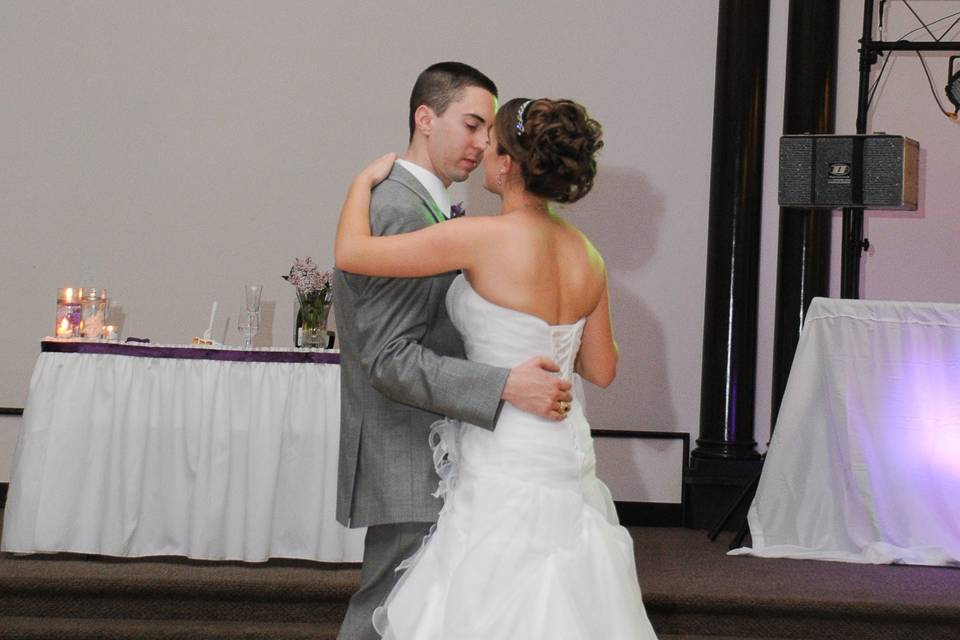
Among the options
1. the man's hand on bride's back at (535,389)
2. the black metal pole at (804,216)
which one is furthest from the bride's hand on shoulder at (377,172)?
the black metal pole at (804,216)

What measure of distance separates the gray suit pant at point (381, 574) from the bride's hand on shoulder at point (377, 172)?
0.70 m

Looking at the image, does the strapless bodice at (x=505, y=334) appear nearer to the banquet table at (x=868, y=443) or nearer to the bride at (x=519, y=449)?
the bride at (x=519, y=449)

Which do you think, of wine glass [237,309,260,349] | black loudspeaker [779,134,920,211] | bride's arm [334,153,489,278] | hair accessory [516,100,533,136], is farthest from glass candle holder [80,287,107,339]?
black loudspeaker [779,134,920,211]

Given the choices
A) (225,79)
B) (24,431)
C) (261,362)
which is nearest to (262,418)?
(261,362)

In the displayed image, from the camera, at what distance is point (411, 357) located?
226cm

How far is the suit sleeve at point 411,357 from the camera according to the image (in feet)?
7.29

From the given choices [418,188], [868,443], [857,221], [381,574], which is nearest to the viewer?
[381,574]

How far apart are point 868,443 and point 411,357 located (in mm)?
3132

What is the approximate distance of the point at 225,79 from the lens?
238 inches

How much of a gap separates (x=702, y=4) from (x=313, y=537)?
3.49 meters

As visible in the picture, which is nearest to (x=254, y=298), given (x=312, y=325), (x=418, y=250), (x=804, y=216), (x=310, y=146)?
(x=312, y=325)

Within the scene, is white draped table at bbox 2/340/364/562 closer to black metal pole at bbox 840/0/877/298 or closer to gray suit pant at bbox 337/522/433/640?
gray suit pant at bbox 337/522/433/640

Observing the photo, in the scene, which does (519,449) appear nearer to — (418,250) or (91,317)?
(418,250)

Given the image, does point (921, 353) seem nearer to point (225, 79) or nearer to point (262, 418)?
point (262, 418)
